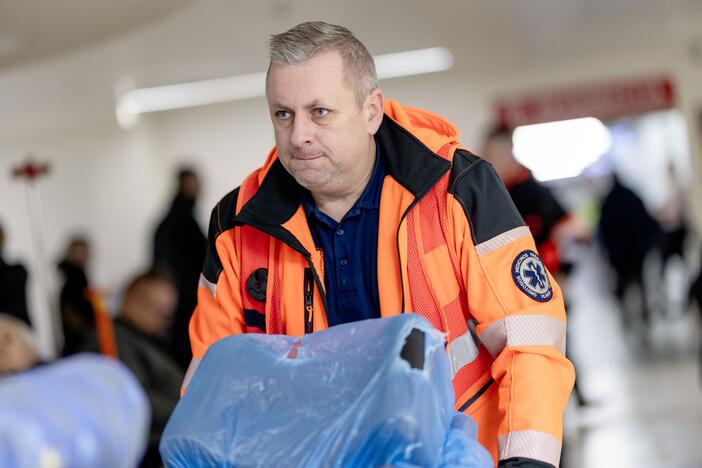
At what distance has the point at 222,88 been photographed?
1429 centimetres

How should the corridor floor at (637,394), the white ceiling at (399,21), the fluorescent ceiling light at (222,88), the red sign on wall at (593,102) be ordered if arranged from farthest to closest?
the red sign on wall at (593,102) → the fluorescent ceiling light at (222,88) → the white ceiling at (399,21) → the corridor floor at (637,394)

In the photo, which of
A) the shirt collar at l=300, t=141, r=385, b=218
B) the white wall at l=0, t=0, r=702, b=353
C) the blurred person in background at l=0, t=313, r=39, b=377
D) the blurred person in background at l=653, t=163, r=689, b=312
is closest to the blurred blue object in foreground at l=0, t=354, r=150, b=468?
the shirt collar at l=300, t=141, r=385, b=218

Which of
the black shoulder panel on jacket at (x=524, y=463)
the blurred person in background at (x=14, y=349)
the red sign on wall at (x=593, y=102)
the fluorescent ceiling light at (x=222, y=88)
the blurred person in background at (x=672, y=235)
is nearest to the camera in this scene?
the black shoulder panel on jacket at (x=524, y=463)

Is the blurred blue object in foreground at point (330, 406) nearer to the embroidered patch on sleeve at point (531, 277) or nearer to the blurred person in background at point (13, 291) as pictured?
the embroidered patch on sleeve at point (531, 277)

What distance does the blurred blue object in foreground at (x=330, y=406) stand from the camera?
5.20 feet

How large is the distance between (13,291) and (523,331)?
5.75 m

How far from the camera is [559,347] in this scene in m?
2.11

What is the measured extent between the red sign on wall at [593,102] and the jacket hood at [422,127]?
13.0 meters

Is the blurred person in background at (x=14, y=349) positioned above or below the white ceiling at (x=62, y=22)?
below

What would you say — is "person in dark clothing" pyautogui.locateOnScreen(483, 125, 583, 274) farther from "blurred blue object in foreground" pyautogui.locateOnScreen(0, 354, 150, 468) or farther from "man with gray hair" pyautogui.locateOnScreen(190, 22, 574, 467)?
"blurred blue object in foreground" pyautogui.locateOnScreen(0, 354, 150, 468)

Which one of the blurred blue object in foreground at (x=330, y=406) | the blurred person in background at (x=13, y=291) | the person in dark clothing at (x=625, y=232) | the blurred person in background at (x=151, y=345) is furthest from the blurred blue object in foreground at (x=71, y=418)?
the person in dark clothing at (x=625, y=232)

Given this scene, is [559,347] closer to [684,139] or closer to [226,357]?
[226,357]

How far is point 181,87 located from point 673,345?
6670mm

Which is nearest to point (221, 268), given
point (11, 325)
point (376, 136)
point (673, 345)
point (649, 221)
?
point (376, 136)
